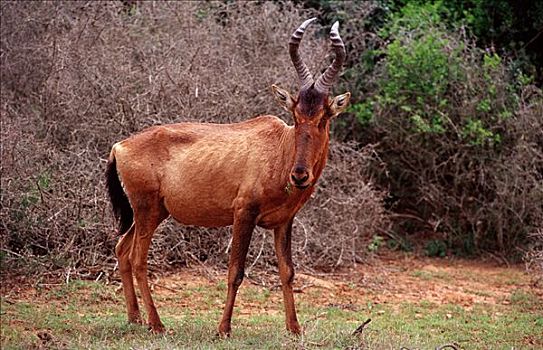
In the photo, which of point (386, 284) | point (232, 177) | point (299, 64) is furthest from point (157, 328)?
point (386, 284)

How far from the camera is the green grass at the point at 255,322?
26.1 ft

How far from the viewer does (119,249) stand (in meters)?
9.12

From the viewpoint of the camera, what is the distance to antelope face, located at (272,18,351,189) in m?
7.94

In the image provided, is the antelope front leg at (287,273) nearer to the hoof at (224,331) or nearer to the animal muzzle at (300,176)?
the hoof at (224,331)

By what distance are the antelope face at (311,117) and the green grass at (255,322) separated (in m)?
1.48

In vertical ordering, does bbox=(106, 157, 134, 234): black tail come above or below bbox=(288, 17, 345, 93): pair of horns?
below

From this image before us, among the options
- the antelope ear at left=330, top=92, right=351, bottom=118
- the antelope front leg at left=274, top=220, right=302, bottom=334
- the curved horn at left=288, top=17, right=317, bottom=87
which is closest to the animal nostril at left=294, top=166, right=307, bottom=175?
the antelope ear at left=330, top=92, right=351, bottom=118

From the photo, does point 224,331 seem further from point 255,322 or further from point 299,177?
point 299,177

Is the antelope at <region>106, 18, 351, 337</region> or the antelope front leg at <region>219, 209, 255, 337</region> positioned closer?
the antelope at <region>106, 18, 351, 337</region>

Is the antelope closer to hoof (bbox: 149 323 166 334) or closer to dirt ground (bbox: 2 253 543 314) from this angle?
hoof (bbox: 149 323 166 334)

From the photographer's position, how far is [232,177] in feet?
28.4

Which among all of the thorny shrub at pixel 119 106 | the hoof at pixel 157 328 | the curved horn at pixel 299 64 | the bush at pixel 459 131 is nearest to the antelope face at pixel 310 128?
the curved horn at pixel 299 64

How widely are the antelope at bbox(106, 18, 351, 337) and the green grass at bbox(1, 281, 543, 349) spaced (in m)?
0.44

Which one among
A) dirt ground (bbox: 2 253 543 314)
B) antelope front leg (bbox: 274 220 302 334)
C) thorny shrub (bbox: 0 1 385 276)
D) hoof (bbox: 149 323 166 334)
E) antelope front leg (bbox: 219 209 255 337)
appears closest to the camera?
antelope front leg (bbox: 219 209 255 337)
